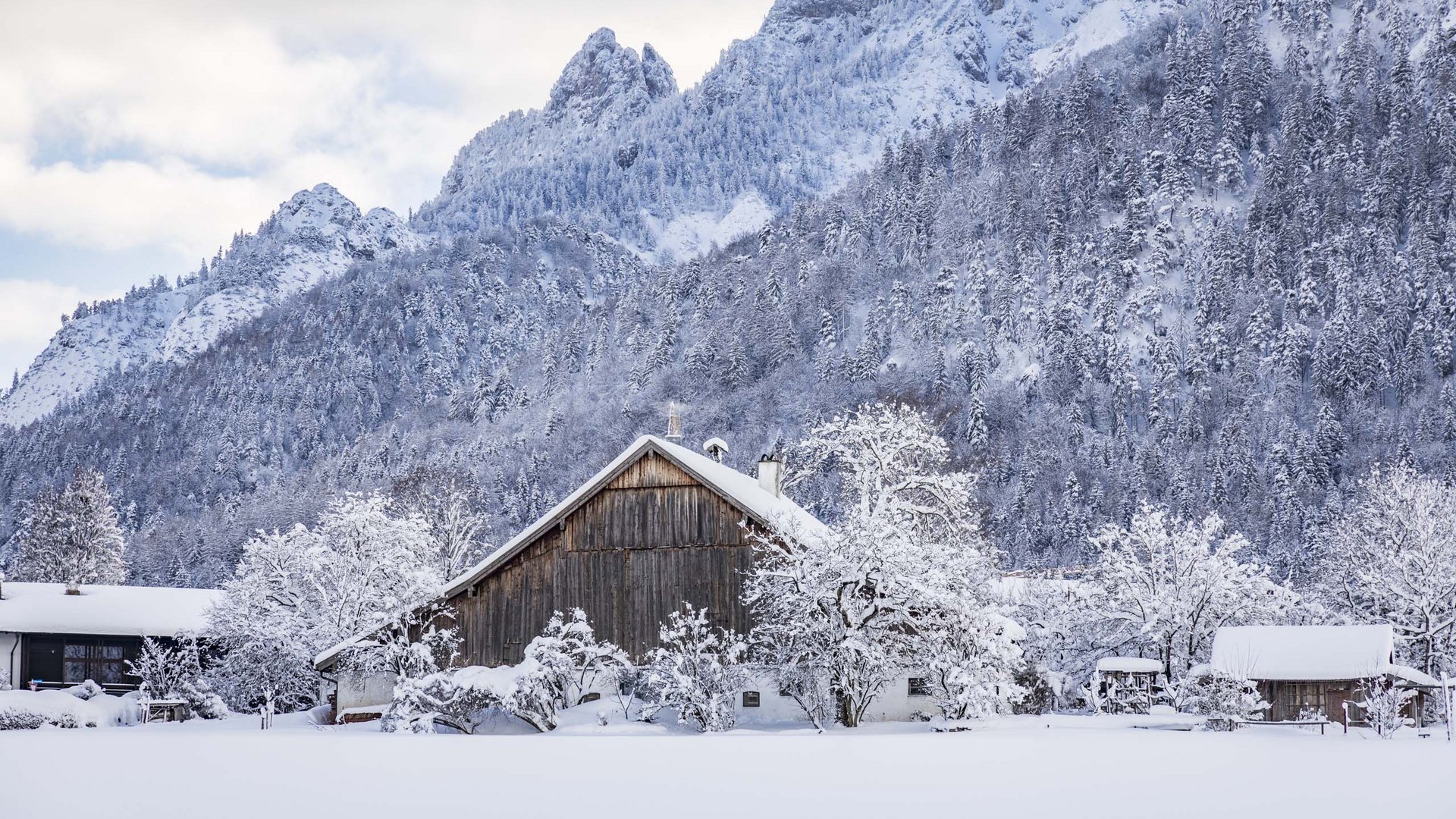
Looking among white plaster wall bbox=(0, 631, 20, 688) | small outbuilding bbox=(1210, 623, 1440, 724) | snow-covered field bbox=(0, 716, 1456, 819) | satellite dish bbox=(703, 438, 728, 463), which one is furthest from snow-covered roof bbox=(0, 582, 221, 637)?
small outbuilding bbox=(1210, 623, 1440, 724)

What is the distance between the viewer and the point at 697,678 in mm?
34875

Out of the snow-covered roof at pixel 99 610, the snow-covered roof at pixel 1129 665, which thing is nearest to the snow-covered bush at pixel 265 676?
the snow-covered roof at pixel 99 610

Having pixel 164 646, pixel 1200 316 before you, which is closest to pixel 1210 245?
pixel 1200 316

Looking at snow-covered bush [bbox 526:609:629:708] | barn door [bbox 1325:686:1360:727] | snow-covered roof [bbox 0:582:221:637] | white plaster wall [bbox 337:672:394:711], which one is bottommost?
barn door [bbox 1325:686:1360:727]

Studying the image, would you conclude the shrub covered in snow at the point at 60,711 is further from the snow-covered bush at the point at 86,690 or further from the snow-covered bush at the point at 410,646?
the snow-covered bush at the point at 410,646

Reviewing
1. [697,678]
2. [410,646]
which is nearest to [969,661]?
[697,678]

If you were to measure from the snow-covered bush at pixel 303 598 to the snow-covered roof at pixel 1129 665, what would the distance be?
84.4 feet

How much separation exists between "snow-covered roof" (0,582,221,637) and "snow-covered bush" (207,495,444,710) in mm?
5747

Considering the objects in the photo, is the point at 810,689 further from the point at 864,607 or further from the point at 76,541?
the point at 76,541

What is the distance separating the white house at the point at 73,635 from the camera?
51031 millimetres

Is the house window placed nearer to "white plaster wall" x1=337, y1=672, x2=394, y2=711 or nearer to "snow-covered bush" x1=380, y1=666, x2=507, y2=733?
"white plaster wall" x1=337, y1=672, x2=394, y2=711

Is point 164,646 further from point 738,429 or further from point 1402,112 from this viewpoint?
point 1402,112

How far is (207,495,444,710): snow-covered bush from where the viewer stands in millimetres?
42938

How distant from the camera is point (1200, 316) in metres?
140
